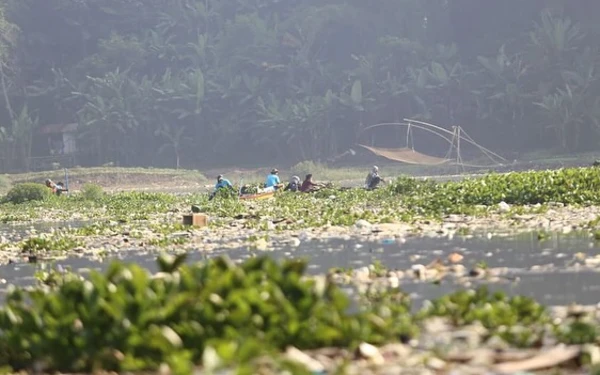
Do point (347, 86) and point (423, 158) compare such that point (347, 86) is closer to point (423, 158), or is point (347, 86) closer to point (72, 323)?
point (423, 158)

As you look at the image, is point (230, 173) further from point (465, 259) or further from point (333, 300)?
point (333, 300)

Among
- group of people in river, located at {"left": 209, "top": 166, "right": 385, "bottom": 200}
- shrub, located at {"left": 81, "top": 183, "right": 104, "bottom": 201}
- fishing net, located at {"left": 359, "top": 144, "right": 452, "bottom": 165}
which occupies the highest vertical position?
fishing net, located at {"left": 359, "top": 144, "right": 452, "bottom": 165}

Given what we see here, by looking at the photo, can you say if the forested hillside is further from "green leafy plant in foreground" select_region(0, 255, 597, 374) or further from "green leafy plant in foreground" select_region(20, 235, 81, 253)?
"green leafy plant in foreground" select_region(0, 255, 597, 374)

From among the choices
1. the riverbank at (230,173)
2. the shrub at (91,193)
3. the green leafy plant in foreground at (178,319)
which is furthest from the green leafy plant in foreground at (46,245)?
the riverbank at (230,173)

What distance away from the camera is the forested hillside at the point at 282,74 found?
5434 centimetres

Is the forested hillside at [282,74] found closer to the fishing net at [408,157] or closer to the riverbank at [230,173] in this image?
the riverbank at [230,173]

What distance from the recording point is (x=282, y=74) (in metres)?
60.9

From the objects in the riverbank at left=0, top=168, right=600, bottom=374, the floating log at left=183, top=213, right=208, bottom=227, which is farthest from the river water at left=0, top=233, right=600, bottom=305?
the floating log at left=183, top=213, right=208, bottom=227

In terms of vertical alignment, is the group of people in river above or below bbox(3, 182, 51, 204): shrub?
above

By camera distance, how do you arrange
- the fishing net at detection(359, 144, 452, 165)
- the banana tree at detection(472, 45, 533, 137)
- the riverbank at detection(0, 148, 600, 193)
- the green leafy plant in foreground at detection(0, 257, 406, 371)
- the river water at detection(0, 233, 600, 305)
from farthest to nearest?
the banana tree at detection(472, 45, 533, 137)
the riverbank at detection(0, 148, 600, 193)
the fishing net at detection(359, 144, 452, 165)
the river water at detection(0, 233, 600, 305)
the green leafy plant in foreground at detection(0, 257, 406, 371)

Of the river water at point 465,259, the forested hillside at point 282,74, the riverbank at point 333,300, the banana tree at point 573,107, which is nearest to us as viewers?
the riverbank at point 333,300

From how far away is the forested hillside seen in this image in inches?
2140

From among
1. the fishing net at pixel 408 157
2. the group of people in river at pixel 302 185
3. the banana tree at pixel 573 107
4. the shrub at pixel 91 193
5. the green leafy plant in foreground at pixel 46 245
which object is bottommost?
the green leafy plant in foreground at pixel 46 245

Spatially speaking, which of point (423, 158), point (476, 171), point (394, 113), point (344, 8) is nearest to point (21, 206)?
point (423, 158)
